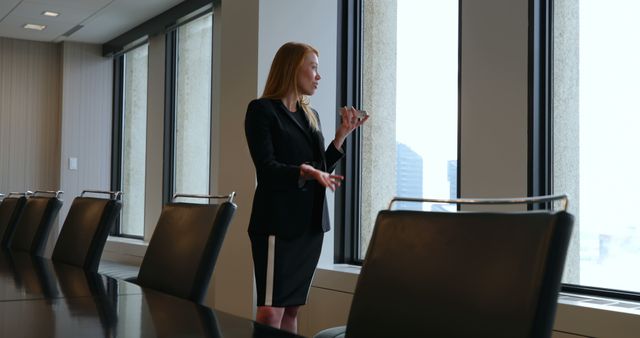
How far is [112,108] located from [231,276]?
438 centimetres

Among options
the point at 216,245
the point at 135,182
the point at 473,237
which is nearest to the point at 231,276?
the point at 216,245

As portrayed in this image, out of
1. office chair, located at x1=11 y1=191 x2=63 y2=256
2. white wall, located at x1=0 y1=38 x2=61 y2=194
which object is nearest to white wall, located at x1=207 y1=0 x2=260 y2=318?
office chair, located at x1=11 y1=191 x2=63 y2=256

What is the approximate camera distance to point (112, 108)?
8086 millimetres

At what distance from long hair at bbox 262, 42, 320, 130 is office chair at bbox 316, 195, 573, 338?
1.31m

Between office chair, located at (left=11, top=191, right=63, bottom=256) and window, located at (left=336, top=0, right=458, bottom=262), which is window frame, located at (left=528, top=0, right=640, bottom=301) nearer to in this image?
window, located at (left=336, top=0, right=458, bottom=262)

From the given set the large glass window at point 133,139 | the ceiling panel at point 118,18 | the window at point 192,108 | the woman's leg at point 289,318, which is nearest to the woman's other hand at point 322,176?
the woman's leg at point 289,318

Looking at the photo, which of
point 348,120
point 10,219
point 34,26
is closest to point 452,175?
point 348,120

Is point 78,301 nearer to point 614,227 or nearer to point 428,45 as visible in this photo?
point 614,227

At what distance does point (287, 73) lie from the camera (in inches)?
108

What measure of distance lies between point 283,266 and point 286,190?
26cm

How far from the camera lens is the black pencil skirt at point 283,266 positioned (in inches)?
103

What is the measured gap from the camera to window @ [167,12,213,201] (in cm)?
621

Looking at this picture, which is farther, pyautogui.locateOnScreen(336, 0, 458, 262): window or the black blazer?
pyautogui.locateOnScreen(336, 0, 458, 262): window

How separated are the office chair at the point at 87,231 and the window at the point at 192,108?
3.14 meters
